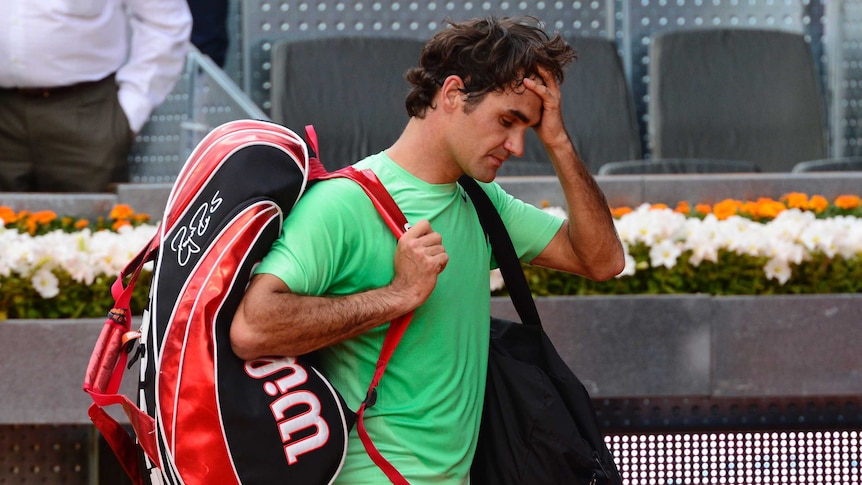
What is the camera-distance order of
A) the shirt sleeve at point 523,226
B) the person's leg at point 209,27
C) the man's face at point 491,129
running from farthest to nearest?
the person's leg at point 209,27 → the shirt sleeve at point 523,226 → the man's face at point 491,129

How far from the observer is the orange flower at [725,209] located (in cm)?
404

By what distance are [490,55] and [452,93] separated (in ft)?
0.31

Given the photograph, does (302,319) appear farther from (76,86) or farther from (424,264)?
(76,86)

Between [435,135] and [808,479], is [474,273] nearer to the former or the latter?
[435,135]

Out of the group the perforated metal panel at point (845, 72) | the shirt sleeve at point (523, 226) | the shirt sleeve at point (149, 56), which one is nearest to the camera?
the shirt sleeve at point (523, 226)

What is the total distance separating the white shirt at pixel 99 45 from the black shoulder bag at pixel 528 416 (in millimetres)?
3203

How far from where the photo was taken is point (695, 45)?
21.1ft

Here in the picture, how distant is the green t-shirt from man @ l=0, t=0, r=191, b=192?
3203mm

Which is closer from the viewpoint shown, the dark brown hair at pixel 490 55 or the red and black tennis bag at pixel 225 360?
the red and black tennis bag at pixel 225 360

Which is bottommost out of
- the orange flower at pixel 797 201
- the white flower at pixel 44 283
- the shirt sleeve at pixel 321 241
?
the orange flower at pixel 797 201

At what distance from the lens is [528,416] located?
1854 mm

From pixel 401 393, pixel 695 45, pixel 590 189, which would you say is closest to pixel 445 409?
pixel 401 393

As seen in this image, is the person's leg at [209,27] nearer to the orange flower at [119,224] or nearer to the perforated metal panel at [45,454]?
the orange flower at [119,224]

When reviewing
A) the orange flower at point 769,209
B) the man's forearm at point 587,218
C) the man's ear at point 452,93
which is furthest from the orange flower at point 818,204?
the man's ear at point 452,93
